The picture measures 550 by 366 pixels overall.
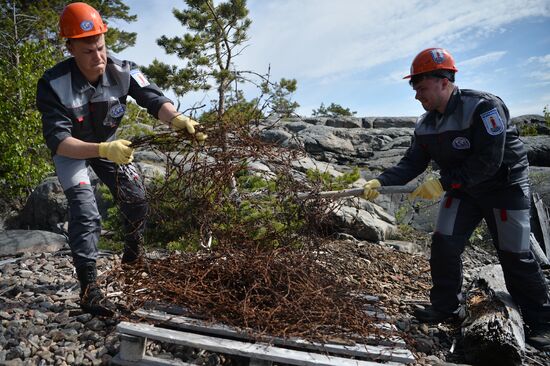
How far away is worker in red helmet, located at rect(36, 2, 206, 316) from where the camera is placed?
9.88 ft

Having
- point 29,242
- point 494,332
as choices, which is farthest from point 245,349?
point 29,242

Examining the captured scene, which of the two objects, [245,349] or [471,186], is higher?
[471,186]

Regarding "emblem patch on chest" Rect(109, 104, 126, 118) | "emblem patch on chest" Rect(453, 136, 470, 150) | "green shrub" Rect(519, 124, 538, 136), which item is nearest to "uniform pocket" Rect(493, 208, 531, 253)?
"emblem patch on chest" Rect(453, 136, 470, 150)

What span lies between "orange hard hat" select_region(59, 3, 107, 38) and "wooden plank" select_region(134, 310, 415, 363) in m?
1.96

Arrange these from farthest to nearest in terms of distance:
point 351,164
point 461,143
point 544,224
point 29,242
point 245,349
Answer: point 351,164 → point 544,224 → point 29,242 → point 461,143 → point 245,349

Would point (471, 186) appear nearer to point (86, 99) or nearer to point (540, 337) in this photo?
point (540, 337)

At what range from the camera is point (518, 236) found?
3.27 m

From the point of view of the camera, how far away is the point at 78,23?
3.02 metres

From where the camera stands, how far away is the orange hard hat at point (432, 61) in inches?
133

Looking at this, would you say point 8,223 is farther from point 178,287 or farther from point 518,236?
point 518,236

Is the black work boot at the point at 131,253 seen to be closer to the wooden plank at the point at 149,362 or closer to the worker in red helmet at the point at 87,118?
the worker in red helmet at the point at 87,118

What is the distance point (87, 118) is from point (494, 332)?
10.7 ft

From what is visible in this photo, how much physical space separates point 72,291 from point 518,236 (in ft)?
11.7

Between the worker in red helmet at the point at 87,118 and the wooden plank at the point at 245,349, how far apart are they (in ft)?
2.44
